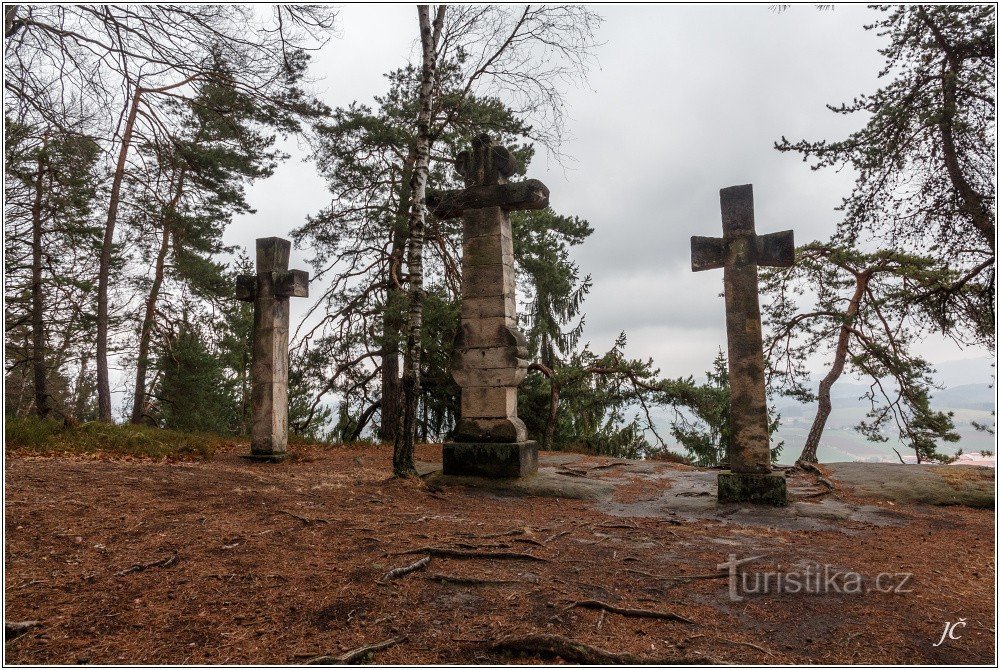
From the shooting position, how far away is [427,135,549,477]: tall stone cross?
826cm

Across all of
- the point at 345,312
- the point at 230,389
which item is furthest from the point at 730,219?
the point at 230,389

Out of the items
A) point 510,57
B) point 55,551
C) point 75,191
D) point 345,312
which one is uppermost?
point 510,57

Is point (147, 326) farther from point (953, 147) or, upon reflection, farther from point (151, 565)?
point (953, 147)

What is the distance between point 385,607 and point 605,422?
1078cm

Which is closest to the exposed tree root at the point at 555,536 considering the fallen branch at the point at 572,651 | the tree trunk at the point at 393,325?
the fallen branch at the point at 572,651

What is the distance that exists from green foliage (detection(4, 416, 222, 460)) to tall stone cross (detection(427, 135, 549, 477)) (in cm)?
504

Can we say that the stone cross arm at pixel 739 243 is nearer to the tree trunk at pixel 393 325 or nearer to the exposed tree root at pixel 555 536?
the exposed tree root at pixel 555 536

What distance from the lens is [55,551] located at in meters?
4.00

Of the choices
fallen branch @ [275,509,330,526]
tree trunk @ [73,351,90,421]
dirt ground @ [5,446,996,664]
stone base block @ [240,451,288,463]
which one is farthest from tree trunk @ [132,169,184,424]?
fallen branch @ [275,509,330,526]

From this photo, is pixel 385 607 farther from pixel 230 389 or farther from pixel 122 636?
pixel 230 389

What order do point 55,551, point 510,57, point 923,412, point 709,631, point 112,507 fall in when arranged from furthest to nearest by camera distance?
point 923,412 < point 510,57 < point 112,507 < point 55,551 < point 709,631

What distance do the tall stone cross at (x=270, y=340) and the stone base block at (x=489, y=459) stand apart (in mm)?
3761

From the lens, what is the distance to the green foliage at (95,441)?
868 centimetres

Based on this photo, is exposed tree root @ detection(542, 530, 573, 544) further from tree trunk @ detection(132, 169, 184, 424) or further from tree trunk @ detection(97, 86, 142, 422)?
tree trunk @ detection(132, 169, 184, 424)
